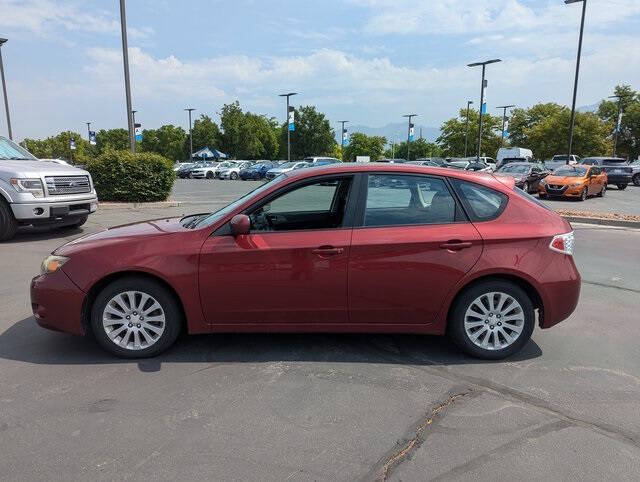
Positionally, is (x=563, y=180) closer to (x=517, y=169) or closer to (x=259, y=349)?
(x=517, y=169)

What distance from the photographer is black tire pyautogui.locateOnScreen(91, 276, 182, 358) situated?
4.04 metres

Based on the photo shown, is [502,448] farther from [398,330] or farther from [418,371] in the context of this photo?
[398,330]

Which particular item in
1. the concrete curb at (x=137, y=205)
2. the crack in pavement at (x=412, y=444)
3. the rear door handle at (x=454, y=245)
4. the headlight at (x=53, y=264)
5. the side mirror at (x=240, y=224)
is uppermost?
the side mirror at (x=240, y=224)

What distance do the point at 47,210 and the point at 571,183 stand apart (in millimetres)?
17898

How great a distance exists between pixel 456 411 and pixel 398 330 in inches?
37.0

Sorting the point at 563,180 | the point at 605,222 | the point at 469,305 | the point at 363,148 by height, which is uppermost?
the point at 363,148

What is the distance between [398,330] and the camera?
166 inches

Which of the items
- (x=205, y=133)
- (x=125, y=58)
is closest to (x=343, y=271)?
(x=125, y=58)

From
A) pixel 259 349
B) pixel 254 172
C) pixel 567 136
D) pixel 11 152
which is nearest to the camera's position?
pixel 259 349

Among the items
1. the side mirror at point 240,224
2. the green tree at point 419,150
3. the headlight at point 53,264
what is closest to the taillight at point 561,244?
the side mirror at point 240,224

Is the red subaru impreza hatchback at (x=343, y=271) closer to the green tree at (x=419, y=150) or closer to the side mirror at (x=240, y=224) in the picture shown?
the side mirror at (x=240, y=224)

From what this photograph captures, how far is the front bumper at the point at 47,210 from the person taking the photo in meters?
8.95

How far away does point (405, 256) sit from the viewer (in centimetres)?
403

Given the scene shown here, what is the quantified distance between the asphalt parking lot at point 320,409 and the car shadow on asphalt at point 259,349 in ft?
0.06
